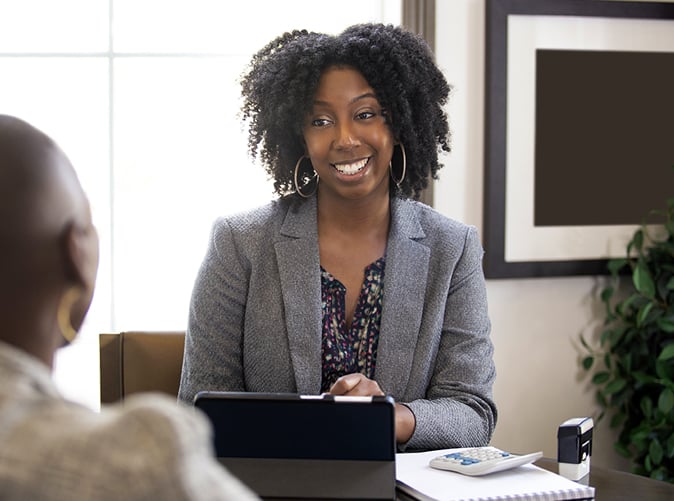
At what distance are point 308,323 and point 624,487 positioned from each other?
0.77 metres

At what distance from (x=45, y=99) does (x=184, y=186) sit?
560 mm

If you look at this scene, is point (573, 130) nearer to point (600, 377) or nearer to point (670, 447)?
point (600, 377)

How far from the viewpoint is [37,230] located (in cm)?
79

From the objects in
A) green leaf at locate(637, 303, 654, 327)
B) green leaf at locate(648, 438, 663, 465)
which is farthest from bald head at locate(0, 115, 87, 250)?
green leaf at locate(648, 438, 663, 465)

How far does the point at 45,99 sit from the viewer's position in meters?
3.41

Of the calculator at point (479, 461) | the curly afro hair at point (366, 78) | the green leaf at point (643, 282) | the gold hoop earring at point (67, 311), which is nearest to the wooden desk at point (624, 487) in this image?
the calculator at point (479, 461)

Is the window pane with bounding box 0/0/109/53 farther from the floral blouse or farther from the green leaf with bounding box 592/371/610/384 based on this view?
the green leaf with bounding box 592/371/610/384

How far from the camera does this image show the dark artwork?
356 cm

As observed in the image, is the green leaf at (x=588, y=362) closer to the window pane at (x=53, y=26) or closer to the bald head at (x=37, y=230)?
the window pane at (x=53, y=26)

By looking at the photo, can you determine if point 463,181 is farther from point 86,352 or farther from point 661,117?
point 86,352

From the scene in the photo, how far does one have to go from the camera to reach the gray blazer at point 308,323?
2209 mm

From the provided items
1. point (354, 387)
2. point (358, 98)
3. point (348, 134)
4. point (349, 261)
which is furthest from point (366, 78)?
point (354, 387)

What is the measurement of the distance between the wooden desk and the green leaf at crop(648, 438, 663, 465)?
1534 mm

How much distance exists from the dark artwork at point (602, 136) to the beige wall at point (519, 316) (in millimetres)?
237
